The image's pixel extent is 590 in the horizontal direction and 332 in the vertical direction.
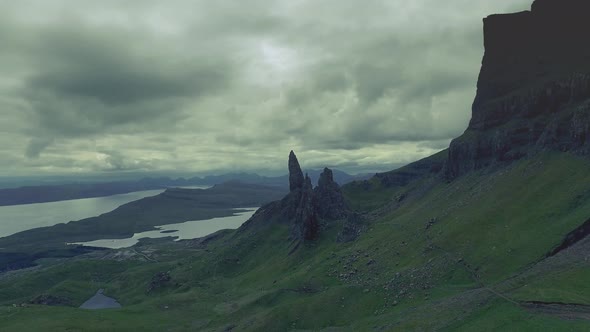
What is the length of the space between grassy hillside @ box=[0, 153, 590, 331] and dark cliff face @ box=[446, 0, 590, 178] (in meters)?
12.5

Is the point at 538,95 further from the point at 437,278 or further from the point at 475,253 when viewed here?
the point at 437,278

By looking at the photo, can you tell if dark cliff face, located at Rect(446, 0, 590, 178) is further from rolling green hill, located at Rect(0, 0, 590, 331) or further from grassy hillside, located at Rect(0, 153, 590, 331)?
grassy hillside, located at Rect(0, 153, 590, 331)

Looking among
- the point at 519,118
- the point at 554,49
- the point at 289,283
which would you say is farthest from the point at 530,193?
the point at 554,49

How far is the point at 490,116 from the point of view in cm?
19025

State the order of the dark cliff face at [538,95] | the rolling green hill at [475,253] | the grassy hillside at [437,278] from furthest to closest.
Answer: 1. the dark cliff face at [538,95]
2. the rolling green hill at [475,253]
3. the grassy hillside at [437,278]

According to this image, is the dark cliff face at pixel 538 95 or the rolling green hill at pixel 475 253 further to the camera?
the dark cliff face at pixel 538 95

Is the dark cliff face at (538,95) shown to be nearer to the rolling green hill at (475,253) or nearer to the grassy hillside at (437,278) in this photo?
the rolling green hill at (475,253)

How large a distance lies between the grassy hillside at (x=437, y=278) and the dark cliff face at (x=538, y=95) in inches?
491

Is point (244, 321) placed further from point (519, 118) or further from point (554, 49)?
point (554, 49)

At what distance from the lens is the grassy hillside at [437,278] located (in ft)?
225

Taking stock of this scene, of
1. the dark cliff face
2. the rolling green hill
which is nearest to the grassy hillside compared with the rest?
the rolling green hill

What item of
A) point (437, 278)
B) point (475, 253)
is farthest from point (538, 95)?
point (437, 278)

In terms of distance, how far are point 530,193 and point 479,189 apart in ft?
102

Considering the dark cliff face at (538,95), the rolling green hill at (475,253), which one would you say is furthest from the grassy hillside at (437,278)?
the dark cliff face at (538,95)
